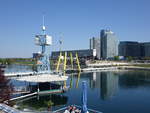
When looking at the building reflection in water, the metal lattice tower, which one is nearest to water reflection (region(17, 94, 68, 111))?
the building reflection in water

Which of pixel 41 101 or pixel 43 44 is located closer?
pixel 41 101

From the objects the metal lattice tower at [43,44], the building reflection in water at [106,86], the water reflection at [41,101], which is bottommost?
the building reflection in water at [106,86]

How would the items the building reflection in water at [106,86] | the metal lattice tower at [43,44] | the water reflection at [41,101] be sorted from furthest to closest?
1. the metal lattice tower at [43,44]
2. the building reflection in water at [106,86]
3. the water reflection at [41,101]

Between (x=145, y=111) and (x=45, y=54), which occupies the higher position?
(x=45, y=54)

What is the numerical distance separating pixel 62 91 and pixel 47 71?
49.4 feet

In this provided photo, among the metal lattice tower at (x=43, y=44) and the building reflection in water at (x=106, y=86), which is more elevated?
the metal lattice tower at (x=43, y=44)

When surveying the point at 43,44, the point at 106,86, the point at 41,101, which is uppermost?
the point at 43,44

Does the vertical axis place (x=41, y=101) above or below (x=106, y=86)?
above

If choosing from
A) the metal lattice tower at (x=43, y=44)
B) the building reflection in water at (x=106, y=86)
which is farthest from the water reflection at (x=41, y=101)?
the metal lattice tower at (x=43, y=44)

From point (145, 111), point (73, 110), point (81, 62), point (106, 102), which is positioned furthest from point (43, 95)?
point (81, 62)

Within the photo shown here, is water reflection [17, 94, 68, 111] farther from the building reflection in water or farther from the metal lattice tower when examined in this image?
the metal lattice tower

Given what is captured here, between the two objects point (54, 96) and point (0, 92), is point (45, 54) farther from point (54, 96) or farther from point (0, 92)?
point (0, 92)

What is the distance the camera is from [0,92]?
69.3ft

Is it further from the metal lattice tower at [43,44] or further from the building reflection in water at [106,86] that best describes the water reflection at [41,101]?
the metal lattice tower at [43,44]
